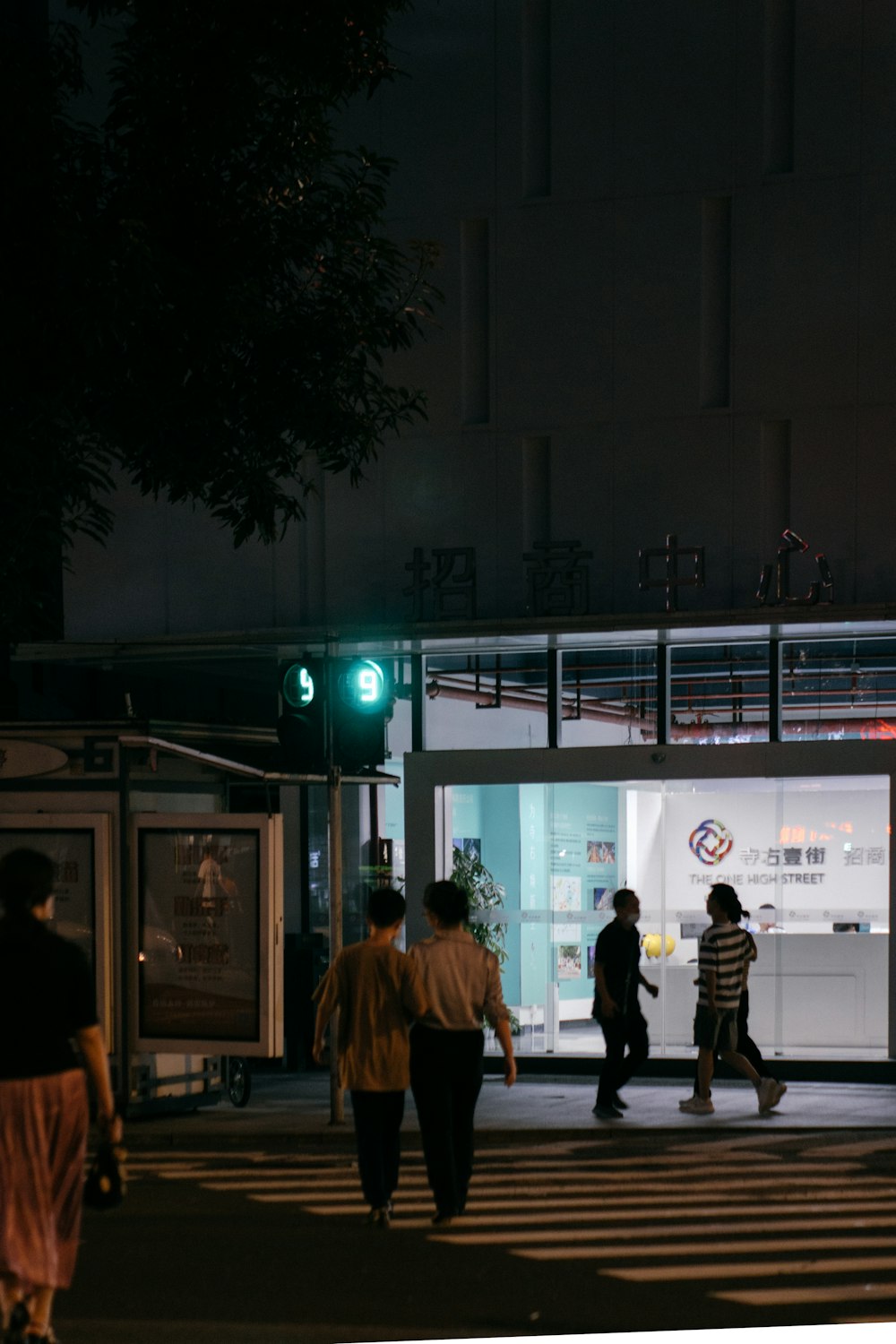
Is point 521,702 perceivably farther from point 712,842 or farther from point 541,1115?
point 541,1115

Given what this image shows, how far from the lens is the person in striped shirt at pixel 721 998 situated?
13914 mm

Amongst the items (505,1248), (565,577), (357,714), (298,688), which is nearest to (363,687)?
(357,714)

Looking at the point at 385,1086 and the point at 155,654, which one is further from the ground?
the point at 155,654

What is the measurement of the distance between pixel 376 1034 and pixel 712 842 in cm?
747

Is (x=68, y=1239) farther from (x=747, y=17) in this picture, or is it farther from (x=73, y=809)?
(x=747, y=17)

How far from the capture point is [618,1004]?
46.4 ft

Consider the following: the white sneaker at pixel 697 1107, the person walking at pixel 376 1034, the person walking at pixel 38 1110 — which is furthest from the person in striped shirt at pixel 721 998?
the person walking at pixel 38 1110

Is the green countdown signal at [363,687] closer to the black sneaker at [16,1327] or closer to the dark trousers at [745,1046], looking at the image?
the dark trousers at [745,1046]

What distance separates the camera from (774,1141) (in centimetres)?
1279

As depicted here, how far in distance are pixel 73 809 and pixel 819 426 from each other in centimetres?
664

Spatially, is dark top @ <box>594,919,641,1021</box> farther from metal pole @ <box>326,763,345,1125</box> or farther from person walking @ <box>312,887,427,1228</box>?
person walking @ <box>312,887,427,1228</box>

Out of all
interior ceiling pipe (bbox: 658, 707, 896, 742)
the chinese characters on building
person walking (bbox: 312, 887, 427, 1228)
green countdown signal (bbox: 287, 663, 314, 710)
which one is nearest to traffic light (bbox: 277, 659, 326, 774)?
green countdown signal (bbox: 287, 663, 314, 710)

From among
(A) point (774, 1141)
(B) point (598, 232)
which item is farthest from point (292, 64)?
(A) point (774, 1141)

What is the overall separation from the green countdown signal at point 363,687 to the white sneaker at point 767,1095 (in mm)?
3899
